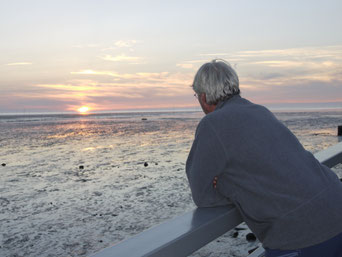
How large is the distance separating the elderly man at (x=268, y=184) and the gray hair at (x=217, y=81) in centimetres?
24

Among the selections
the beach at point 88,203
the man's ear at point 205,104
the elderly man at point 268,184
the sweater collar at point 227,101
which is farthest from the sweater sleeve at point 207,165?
the beach at point 88,203

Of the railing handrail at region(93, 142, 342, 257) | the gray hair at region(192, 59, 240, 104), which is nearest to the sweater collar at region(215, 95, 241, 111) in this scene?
the gray hair at region(192, 59, 240, 104)

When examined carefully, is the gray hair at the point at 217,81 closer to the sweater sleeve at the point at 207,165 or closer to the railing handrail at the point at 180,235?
the sweater sleeve at the point at 207,165

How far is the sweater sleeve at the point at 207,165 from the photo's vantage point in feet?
5.65

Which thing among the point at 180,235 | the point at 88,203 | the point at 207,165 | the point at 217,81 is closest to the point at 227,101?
the point at 217,81

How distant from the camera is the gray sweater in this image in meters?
1.67

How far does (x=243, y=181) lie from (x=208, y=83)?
0.64 metres

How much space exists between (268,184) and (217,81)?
0.68 m

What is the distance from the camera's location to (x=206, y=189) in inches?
69.6

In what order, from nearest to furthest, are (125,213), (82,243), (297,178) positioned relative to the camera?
(297,178), (82,243), (125,213)

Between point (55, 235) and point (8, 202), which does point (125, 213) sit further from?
point (8, 202)

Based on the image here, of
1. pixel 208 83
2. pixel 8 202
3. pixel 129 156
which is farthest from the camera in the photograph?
pixel 129 156

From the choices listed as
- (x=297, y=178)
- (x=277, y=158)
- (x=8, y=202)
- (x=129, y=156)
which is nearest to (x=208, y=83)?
(x=277, y=158)

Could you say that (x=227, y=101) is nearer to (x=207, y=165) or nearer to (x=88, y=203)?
(x=207, y=165)
